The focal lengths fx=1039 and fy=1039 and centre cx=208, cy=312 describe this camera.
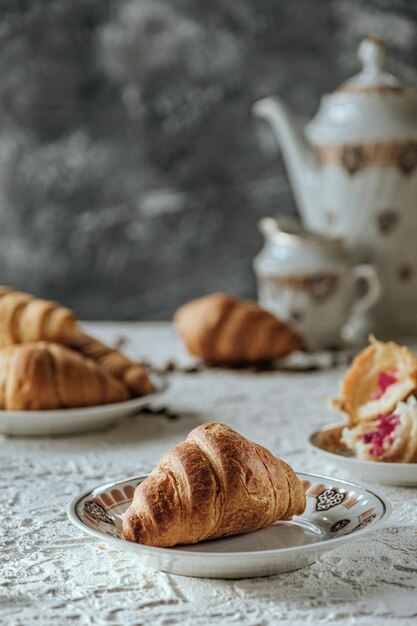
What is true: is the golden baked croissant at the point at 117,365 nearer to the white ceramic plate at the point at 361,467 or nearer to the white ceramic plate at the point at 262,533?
the white ceramic plate at the point at 361,467

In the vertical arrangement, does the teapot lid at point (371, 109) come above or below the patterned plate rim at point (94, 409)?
above

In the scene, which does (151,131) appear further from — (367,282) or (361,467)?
(361,467)

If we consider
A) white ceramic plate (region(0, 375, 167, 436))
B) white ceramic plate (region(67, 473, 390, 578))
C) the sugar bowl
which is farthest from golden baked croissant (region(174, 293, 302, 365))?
white ceramic plate (region(67, 473, 390, 578))

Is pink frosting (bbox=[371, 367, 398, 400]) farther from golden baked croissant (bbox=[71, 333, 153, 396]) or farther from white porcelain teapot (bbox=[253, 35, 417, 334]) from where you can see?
white porcelain teapot (bbox=[253, 35, 417, 334])

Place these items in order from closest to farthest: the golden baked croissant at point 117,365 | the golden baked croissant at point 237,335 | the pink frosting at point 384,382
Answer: the pink frosting at point 384,382
the golden baked croissant at point 117,365
the golden baked croissant at point 237,335

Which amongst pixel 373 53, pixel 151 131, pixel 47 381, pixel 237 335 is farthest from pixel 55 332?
pixel 151 131

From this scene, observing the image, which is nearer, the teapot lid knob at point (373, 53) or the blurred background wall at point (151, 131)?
the teapot lid knob at point (373, 53)

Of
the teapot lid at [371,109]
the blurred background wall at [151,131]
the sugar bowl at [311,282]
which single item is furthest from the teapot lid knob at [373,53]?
the blurred background wall at [151,131]

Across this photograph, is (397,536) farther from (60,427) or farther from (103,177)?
(103,177)

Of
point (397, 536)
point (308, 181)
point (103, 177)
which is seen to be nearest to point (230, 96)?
point (103, 177)
